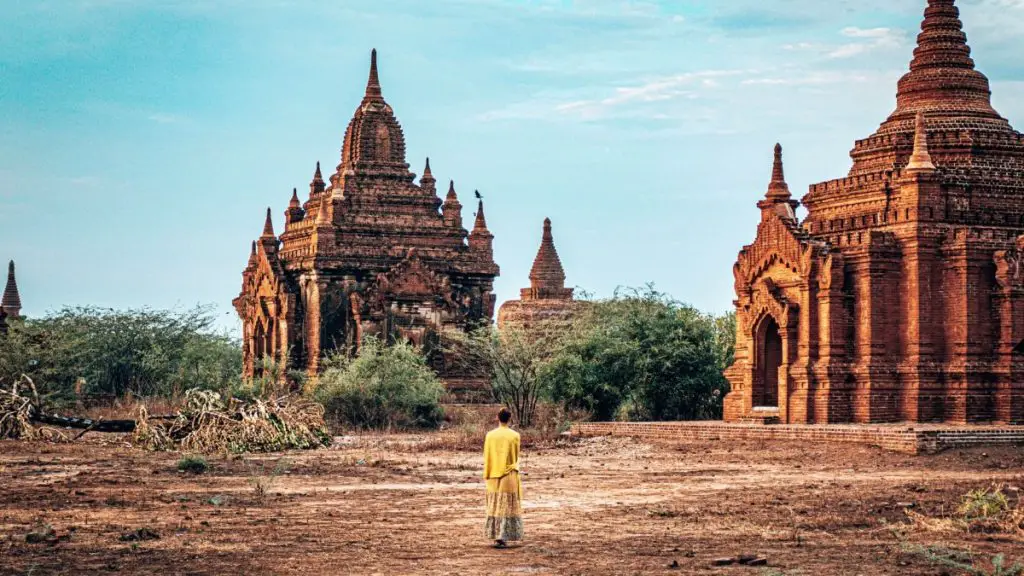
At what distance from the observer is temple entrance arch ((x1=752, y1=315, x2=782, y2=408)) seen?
97.8ft

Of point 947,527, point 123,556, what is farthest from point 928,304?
point 123,556

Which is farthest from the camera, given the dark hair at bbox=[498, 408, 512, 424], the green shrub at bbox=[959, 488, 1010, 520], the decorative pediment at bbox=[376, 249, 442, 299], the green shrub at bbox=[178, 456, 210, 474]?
the decorative pediment at bbox=[376, 249, 442, 299]

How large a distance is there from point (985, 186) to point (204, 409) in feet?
45.8

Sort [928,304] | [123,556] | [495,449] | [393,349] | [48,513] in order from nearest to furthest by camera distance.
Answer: [123,556] < [495,449] < [48,513] < [928,304] < [393,349]

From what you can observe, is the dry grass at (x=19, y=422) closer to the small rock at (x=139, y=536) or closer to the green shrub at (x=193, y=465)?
the green shrub at (x=193, y=465)

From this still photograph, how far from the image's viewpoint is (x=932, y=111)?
29.0 meters

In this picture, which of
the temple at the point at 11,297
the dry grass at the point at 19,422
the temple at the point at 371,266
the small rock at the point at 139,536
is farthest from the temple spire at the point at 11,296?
the small rock at the point at 139,536

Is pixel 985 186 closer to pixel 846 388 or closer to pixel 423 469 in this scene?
pixel 846 388

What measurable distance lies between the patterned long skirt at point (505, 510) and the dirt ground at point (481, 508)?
0.17 m

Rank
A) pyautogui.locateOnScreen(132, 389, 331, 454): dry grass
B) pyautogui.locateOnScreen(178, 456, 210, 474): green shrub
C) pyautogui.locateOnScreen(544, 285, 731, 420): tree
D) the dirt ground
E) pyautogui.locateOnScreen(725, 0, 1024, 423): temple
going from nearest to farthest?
1. the dirt ground
2. pyautogui.locateOnScreen(178, 456, 210, 474): green shrub
3. pyautogui.locateOnScreen(132, 389, 331, 454): dry grass
4. pyautogui.locateOnScreen(725, 0, 1024, 423): temple
5. pyautogui.locateOnScreen(544, 285, 731, 420): tree

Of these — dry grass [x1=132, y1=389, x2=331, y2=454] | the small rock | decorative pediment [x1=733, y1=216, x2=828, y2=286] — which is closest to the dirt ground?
the small rock

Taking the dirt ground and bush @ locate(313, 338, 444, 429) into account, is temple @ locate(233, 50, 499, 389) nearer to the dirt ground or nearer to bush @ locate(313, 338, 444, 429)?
bush @ locate(313, 338, 444, 429)

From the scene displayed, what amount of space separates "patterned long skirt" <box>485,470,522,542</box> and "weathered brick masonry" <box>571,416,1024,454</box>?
10144mm

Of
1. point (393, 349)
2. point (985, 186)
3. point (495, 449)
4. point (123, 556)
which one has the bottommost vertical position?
point (123, 556)
